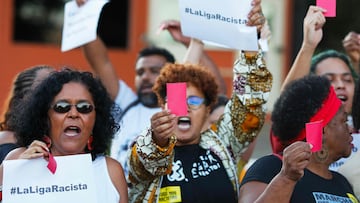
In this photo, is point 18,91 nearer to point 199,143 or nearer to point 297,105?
point 199,143

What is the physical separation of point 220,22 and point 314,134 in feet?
3.05

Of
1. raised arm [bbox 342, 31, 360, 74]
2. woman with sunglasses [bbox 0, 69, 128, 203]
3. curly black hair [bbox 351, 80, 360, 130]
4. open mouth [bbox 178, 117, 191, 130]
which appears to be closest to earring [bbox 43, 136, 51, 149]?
woman with sunglasses [bbox 0, 69, 128, 203]

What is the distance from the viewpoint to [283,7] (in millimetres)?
11344

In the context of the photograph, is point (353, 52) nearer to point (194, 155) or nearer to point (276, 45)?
point (194, 155)

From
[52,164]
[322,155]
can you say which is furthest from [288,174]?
[52,164]

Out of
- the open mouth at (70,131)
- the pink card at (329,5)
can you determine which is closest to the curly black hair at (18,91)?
the open mouth at (70,131)

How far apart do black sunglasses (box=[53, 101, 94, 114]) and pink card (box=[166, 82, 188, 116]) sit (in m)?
0.48

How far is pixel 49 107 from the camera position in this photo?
470cm

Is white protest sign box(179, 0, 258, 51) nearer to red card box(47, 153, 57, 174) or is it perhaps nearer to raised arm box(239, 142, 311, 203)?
raised arm box(239, 142, 311, 203)

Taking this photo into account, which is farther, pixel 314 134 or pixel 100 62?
pixel 100 62

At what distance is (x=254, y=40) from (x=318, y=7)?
1.47 ft

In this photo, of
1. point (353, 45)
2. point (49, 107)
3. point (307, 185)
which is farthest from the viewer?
point (353, 45)

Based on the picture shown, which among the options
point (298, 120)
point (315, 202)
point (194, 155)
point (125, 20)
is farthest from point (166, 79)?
point (125, 20)

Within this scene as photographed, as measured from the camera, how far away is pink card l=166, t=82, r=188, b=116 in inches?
174
